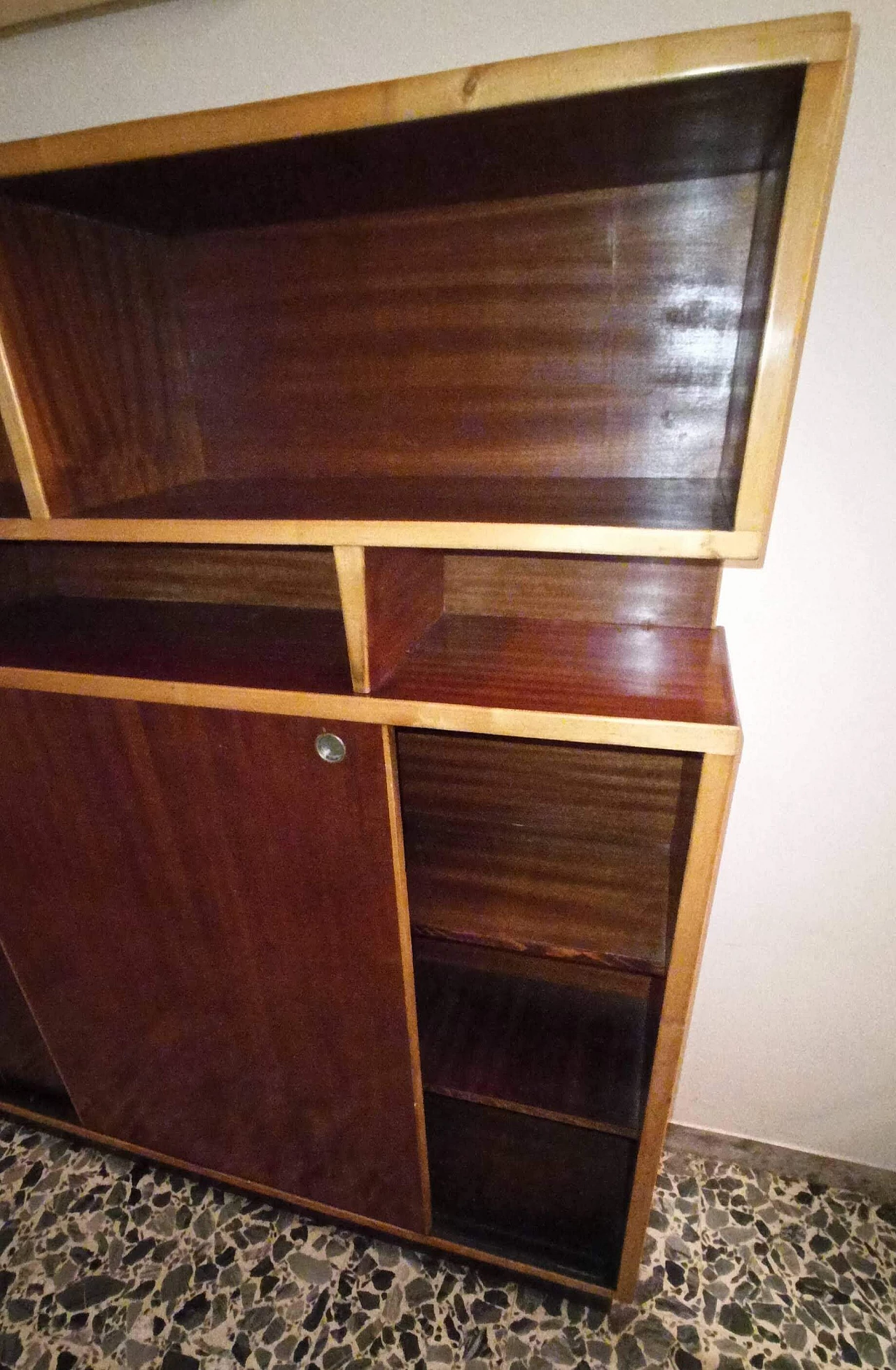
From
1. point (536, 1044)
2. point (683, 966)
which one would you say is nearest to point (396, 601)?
point (683, 966)

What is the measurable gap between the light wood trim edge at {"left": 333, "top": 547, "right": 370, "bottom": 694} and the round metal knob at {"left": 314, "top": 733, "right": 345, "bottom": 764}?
0.27 feet

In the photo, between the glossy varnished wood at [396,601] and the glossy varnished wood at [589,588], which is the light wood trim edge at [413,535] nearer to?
the glossy varnished wood at [396,601]

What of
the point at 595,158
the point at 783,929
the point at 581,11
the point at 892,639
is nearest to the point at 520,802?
the point at 783,929

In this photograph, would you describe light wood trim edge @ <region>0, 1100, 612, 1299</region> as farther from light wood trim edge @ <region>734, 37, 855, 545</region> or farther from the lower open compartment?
light wood trim edge @ <region>734, 37, 855, 545</region>

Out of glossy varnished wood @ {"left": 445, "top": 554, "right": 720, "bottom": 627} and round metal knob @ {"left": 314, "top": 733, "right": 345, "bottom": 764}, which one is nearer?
round metal knob @ {"left": 314, "top": 733, "right": 345, "bottom": 764}

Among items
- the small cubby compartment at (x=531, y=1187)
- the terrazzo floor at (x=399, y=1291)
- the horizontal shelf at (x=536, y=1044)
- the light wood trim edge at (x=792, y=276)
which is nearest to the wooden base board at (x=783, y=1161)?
the terrazzo floor at (x=399, y=1291)

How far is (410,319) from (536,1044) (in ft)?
3.74

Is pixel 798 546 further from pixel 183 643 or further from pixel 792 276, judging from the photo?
pixel 183 643

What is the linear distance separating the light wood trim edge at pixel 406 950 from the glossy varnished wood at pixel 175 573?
0.34 meters

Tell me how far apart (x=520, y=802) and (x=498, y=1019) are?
0.39 m

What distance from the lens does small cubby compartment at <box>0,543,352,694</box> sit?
0.84 m

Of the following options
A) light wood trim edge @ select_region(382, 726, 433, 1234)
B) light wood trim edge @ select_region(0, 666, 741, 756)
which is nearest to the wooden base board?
light wood trim edge @ select_region(382, 726, 433, 1234)

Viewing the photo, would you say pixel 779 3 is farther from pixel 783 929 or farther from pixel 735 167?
pixel 783 929

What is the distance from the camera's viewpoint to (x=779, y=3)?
0.71 m
